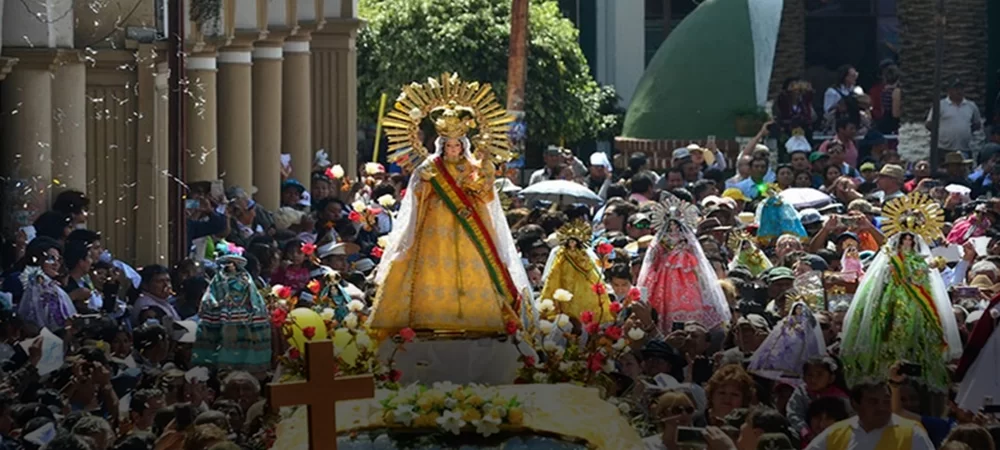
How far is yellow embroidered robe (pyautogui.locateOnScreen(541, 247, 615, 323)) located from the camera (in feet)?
60.3

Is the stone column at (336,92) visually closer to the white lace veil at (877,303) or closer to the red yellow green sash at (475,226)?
the red yellow green sash at (475,226)

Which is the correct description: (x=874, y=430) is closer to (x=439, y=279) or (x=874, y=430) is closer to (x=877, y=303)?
(x=877, y=303)

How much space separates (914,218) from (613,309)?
6.33 ft

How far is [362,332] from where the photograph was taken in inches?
678

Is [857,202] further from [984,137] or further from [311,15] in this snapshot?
[984,137]

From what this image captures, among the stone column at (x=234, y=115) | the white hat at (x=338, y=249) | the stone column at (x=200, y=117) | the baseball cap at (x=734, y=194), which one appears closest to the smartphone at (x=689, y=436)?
the white hat at (x=338, y=249)

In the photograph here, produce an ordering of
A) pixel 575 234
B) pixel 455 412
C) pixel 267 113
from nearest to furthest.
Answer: pixel 455 412
pixel 575 234
pixel 267 113

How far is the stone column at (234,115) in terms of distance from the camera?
26875 mm

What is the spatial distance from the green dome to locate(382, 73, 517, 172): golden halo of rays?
14.8 meters

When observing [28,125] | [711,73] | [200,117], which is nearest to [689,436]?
[28,125]

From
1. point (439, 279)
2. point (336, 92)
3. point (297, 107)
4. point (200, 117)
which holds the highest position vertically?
point (336, 92)

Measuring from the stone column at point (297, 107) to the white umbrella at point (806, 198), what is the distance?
682 centimetres

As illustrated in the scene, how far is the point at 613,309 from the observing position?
1819 cm

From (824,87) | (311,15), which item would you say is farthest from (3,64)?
(824,87)
